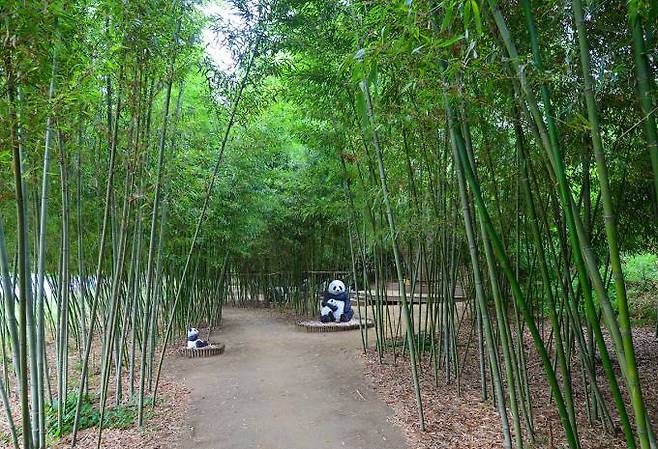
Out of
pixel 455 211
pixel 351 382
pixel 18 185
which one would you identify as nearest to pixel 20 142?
pixel 18 185

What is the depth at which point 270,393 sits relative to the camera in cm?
434

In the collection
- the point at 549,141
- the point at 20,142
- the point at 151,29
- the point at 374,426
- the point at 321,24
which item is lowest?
the point at 374,426

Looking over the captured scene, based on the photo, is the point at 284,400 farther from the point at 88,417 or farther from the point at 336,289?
the point at 336,289

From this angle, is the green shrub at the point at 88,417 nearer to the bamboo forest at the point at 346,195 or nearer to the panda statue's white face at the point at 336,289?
the bamboo forest at the point at 346,195

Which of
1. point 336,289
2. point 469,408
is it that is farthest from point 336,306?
point 469,408

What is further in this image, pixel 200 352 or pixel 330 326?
→ pixel 330 326

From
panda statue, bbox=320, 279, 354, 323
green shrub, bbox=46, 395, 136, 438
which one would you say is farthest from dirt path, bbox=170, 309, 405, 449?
panda statue, bbox=320, 279, 354, 323

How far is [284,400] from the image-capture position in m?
4.10

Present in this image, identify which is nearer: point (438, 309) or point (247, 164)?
point (438, 309)

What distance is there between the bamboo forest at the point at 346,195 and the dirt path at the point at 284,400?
3 cm

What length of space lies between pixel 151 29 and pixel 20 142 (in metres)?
1.39

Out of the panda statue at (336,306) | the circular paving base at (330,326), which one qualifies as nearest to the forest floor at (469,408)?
the circular paving base at (330,326)

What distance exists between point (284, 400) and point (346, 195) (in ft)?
8.55

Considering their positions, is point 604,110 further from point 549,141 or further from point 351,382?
point 351,382
